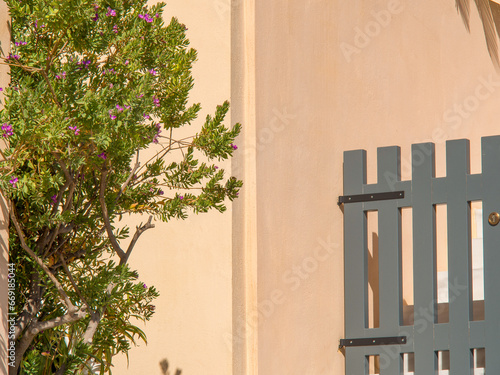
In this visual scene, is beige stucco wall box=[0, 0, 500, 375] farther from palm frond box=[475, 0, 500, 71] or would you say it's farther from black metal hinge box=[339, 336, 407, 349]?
palm frond box=[475, 0, 500, 71]

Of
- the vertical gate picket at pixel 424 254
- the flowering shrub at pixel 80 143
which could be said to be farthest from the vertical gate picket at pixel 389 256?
the flowering shrub at pixel 80 143

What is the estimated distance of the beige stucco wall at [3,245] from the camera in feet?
13.8

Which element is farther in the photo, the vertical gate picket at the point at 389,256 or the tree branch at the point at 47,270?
the vertical gate picket at the point at 389,256

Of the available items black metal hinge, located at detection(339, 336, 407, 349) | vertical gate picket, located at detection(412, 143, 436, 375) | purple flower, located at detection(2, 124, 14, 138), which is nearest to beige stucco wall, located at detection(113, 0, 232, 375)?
black metal hinge, located at detection(339, 336, 407, 349)

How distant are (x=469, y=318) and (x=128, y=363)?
2.52 metres

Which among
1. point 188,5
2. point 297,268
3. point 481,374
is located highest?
point 188,5

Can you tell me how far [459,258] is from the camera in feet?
19.4

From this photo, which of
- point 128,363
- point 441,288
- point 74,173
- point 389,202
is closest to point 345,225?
point 389,202

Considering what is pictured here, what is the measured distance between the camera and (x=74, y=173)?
4.39m

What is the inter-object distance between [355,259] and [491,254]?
104cm

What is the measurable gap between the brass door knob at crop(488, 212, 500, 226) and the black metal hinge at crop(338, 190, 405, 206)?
0.68 m

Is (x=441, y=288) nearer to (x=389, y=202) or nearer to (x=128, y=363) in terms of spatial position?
(x=389, y=202)

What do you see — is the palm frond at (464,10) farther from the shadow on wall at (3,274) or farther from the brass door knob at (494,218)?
the shadow on wall at (3,274)

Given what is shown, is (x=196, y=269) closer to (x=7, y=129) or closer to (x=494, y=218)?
(x=494, y=218)
